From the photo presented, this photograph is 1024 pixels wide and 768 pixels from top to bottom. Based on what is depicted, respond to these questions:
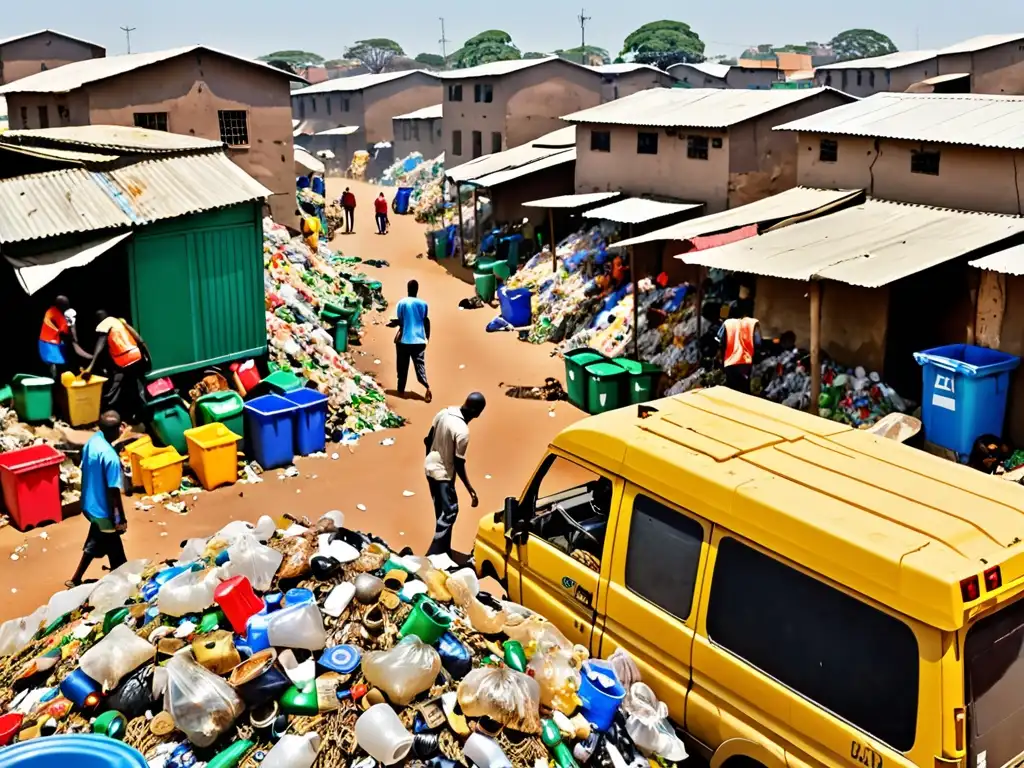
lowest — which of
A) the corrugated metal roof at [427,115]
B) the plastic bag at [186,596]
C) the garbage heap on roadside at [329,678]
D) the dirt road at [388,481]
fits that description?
the dirt road at [388,481]

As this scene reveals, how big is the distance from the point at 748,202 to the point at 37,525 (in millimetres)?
14403

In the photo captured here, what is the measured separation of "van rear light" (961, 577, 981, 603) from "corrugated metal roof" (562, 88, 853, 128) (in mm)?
16140

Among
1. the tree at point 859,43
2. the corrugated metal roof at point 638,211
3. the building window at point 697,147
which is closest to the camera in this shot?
the corrugated metal roof at point 638,211

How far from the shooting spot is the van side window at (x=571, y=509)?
6783 mm

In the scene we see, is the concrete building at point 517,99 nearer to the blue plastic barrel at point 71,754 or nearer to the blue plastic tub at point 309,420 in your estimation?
the blue plastic tub at point 309,420

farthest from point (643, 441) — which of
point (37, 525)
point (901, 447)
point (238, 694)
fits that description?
point (37, 525)

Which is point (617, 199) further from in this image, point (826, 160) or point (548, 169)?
point (826, 160)

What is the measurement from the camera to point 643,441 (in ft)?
20.5

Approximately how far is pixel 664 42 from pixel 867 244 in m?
69.1

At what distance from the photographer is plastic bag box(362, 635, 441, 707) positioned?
557cm

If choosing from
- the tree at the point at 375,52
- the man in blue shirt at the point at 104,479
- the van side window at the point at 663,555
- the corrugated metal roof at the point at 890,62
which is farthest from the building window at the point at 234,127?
the tree at the point at 375,52

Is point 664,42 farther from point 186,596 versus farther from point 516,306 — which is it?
point 186,596

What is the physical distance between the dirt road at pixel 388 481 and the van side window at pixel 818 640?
16.5 ft

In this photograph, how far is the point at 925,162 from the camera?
15.0 m
